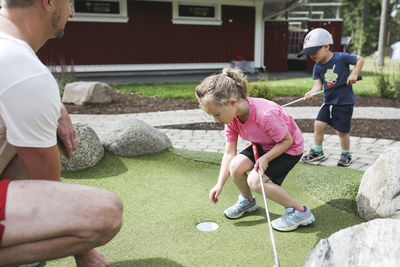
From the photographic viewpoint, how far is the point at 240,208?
9.18 ft

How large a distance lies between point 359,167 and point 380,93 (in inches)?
A: 222

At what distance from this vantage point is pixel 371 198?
8.77 ft

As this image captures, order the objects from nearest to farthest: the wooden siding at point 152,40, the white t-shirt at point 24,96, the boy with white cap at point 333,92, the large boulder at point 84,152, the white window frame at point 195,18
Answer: the white t-shirt at point 24,96
the large boulder at point 84,152
the boy with white cap at point 333,92
the wooden siding at point 152,40
the white window frame at point 195,18

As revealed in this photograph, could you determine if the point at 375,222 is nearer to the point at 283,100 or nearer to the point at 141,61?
the point at 283,100

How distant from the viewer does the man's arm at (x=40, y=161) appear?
4.95ft

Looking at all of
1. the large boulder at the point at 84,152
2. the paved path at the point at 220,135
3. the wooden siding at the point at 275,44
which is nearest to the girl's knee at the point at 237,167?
the large boulder at the point at 84,152

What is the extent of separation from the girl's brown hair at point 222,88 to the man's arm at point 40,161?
3.58ft

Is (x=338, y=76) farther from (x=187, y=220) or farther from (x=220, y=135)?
(x=187, y=220)

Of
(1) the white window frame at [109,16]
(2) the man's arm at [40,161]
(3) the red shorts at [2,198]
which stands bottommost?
(3) the red shorts at [2,198]

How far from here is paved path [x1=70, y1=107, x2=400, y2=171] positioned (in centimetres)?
453

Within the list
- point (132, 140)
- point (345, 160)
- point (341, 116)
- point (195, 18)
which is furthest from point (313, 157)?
point (195, 18)

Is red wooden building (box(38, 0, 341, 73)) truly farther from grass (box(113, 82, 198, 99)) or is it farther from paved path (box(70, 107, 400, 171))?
paved path (box(70, 107, 400, 171))

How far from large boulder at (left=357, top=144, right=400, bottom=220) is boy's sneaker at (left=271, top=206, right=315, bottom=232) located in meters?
0.44

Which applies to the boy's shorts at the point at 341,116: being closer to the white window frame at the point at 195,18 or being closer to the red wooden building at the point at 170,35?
the red wooden building at the point at 170,35
